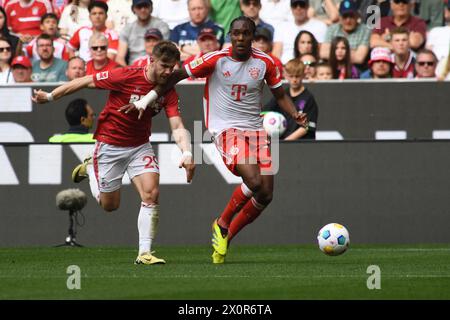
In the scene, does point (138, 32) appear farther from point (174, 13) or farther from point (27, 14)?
point (27, 14)

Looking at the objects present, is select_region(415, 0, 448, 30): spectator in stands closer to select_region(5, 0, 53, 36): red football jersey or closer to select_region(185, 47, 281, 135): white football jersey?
select_region(5, 0, 53, 36): red football jersey

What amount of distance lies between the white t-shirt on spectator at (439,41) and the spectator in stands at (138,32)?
4297mm

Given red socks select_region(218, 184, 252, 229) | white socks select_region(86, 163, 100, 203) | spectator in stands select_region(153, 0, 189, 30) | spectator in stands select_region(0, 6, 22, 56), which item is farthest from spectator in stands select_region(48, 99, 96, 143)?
red socks select_region(218, 184, 252, 229)

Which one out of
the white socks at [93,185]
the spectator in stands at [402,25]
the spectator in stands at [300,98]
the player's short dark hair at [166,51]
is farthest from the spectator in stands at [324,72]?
the player's short dark hair at [166,51]

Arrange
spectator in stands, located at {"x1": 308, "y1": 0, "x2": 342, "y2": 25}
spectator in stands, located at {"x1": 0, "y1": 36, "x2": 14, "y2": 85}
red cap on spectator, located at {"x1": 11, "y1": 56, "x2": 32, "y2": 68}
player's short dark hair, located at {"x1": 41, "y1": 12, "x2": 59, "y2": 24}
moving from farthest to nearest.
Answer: player's short dark hair, located at {"x1": 41, "y1": 12, "x2": 59, "y2": 24} → spectator in stands, located at {"x1": 308, "y1": 0, "x2": 342, "y2": 25} → spectator in stands, located at {"x1": 0, "y1": 36, "x2": 14, "y2": 85} → red cap on spectator, located at {"x1": 11, "y1": 56, "x2": 32, "y2": 68}

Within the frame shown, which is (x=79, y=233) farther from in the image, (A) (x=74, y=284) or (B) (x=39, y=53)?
(A) (x=74, y=284)

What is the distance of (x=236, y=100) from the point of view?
13.2m

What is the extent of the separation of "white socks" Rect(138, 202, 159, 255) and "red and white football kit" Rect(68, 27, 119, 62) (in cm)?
746

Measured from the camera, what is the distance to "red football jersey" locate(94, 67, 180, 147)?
12.9 meters

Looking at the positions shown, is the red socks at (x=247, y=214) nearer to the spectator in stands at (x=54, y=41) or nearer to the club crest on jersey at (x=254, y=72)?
the club crest on jersey at (x=254, y=72)
